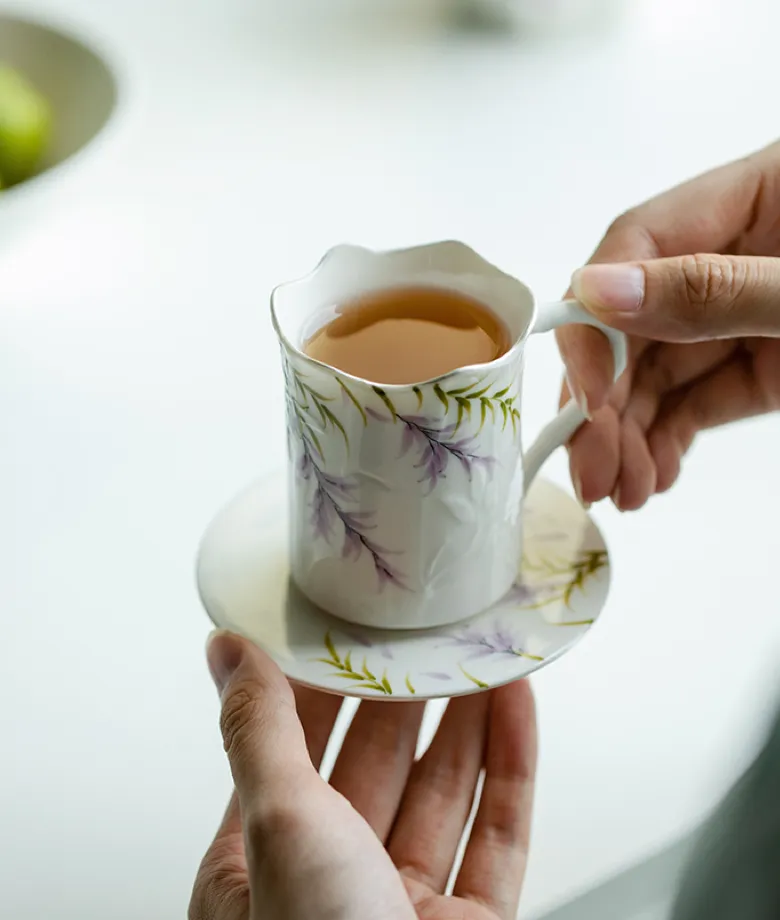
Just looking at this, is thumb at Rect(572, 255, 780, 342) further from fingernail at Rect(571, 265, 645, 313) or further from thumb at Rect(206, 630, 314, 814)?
thumb at Rect(206, 630, 314, 814)

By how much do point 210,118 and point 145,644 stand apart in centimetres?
67

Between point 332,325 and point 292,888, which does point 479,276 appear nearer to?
point 332,325

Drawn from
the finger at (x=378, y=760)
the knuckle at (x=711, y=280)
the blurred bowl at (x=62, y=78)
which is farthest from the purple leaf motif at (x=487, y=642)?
the blurred bowl at (x=62, y=78)

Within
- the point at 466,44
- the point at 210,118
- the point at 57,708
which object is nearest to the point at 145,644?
the point at 57,708

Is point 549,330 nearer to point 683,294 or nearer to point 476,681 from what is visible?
point 683,294

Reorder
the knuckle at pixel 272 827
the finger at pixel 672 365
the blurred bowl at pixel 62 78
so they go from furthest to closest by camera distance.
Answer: the blurred bowl at pixel 62 78 → the finger at pixel 672 365 → the knuckle at pixel 272 827

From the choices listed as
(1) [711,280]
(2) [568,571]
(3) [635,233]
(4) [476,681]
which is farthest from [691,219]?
(4) [476,681]

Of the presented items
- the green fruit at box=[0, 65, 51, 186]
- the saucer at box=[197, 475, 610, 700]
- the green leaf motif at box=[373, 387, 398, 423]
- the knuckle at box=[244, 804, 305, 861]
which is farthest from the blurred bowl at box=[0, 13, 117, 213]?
the knuckle at box=[244, 804, 305, 861]

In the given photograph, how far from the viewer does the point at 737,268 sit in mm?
641

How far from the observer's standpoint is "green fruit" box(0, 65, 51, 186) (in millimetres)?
979

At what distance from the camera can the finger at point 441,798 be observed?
2.21 feet

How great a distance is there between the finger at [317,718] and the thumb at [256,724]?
0.39ft

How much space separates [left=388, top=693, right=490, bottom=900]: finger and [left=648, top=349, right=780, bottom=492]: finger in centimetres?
27

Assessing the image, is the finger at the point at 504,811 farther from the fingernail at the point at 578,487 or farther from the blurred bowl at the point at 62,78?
the blurred bowl at the point at 62,78
